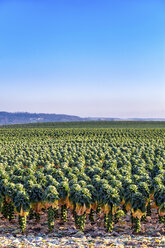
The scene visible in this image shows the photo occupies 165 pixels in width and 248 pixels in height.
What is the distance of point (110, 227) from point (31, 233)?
4.70 meters

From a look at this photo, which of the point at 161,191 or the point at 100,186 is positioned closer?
the point at 161,191

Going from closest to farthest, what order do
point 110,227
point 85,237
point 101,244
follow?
point 101,244
point 85,237
point 110,227

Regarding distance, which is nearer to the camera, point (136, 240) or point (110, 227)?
point (136, 240)

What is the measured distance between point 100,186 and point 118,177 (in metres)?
2.69

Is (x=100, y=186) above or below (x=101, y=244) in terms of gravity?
above

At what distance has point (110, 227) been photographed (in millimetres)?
13297

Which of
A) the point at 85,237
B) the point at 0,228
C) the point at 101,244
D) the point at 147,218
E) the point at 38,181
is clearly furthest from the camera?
the point at 38,181

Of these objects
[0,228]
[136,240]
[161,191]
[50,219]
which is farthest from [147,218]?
[0,228]

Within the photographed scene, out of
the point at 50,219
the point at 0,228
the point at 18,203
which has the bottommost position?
the point at 0,228

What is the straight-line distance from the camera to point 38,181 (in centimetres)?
1698

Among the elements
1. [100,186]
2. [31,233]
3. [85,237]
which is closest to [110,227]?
[85,237]

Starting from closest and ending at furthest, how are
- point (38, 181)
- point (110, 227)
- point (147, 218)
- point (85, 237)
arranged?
point (85, 237), point (110, 227), point (147, 218), point (38, 181)

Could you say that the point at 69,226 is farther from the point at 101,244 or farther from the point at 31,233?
the point at 101,244

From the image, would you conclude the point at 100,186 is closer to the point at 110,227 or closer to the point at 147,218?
the point at 110,227
